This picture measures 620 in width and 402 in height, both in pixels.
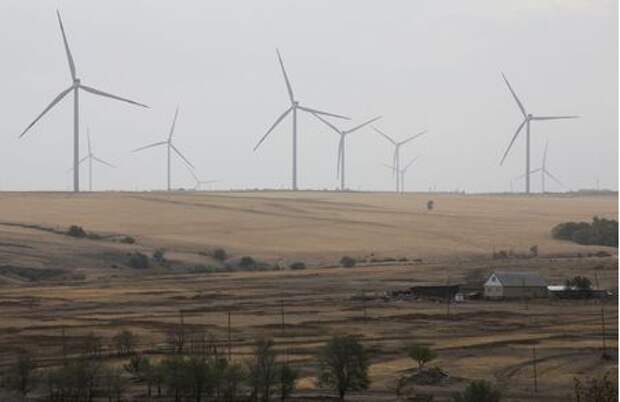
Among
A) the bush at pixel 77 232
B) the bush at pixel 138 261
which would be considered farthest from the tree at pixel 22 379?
the bush at pixel 77 232

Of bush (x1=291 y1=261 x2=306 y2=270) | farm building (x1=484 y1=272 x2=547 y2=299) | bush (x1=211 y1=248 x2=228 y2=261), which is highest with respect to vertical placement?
bush (x1=211 y1=248 x2=228 y2=261)

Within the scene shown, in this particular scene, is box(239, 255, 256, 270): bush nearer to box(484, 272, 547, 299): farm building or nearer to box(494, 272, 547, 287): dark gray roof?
box(484, 272, 547, 299): farm building

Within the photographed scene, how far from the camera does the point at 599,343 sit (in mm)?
47094

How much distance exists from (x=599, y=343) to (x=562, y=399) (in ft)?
39.9

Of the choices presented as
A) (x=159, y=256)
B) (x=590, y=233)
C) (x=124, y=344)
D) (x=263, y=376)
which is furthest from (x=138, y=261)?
(x=263, y=376)

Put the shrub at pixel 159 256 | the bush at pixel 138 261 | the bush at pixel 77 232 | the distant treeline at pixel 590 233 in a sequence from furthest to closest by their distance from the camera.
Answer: the distant treeline at pixel 590 233
the bush at pixel 77 232
the shrub at pixel 159 256
the bush at pixel 138 261

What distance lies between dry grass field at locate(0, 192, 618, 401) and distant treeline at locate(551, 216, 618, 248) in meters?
1.89

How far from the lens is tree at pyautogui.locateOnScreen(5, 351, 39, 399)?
3734 cm

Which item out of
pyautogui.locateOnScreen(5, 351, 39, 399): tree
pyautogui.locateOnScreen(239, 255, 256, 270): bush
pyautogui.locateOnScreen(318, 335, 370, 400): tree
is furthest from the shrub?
pyautogui.locateOnScreen(318, 335, 370, 400): tree

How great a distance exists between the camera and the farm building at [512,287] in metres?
70.8

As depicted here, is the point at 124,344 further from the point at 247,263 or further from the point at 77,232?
the point at 77,232

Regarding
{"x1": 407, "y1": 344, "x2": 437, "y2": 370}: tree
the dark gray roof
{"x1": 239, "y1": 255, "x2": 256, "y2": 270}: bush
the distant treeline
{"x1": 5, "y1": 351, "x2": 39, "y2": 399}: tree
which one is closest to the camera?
{"x1": 5, "y1": 351, "x2": 39, "y2": 399}: tree

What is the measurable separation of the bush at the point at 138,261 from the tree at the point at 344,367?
51.4 m

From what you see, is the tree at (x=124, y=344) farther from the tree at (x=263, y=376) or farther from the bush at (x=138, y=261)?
the bush at (x=138, y=261)
